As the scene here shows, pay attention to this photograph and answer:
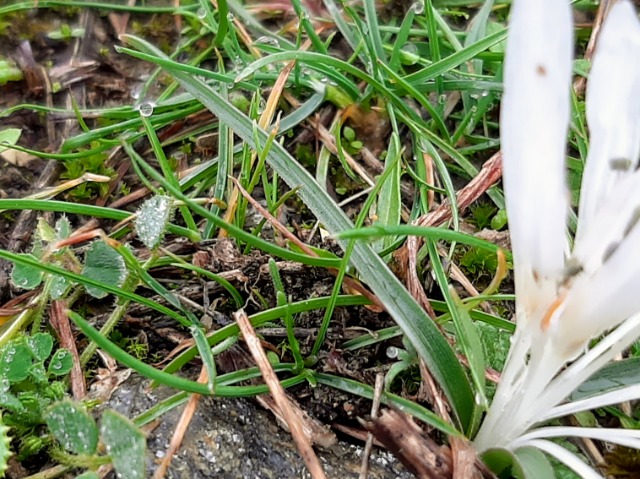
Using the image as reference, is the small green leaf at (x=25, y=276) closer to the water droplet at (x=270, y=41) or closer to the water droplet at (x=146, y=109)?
the water droplet at (x=146, y=109)

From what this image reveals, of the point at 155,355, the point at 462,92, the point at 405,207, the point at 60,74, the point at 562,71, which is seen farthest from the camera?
the point at 60,74

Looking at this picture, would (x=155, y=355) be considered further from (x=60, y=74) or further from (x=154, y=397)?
(x=60, y=74)

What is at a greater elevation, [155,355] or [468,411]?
[468,411]

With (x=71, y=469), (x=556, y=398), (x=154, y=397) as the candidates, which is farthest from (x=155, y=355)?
(x=556, y=398)

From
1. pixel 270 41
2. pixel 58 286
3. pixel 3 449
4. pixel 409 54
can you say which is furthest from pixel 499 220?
pixel 3 449

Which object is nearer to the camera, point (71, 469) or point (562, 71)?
point (562, 71)

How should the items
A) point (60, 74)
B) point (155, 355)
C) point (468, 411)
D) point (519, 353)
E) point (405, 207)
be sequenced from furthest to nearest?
point (60, 74), point (405, 207), point (155, 355), point (468, 411), point (519, 353)
